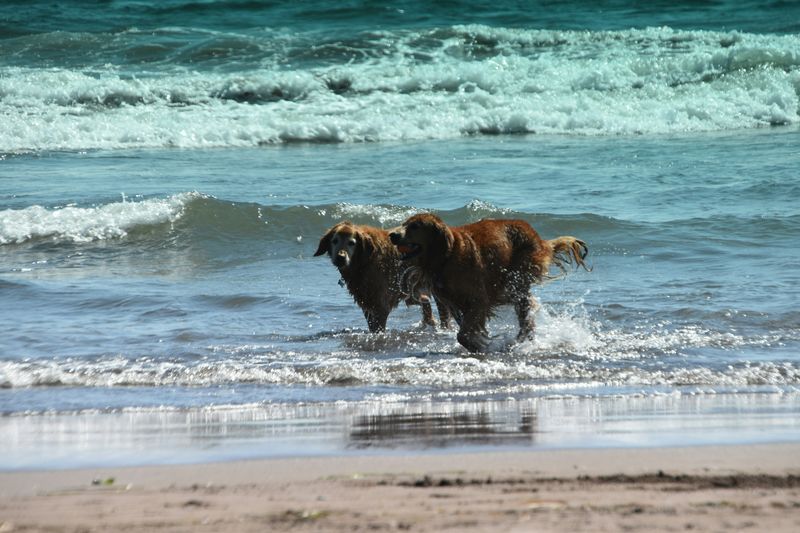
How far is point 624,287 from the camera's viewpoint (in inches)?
398

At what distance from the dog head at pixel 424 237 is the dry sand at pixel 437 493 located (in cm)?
323

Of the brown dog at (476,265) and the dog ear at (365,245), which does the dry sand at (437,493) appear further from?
the dog ear at (365,245)

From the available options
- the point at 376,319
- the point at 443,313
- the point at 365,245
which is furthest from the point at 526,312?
the point at 365,245

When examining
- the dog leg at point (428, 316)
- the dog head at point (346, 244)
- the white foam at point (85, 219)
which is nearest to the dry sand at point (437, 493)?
the dog head at point (346, 244)

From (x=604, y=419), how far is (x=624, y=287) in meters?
4.46

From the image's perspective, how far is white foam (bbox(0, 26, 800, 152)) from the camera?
21.3m

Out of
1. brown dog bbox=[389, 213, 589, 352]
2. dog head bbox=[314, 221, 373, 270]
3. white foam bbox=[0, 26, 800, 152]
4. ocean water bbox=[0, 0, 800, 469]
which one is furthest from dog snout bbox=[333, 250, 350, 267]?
white foam bbox=[0, 26, 800, 152]

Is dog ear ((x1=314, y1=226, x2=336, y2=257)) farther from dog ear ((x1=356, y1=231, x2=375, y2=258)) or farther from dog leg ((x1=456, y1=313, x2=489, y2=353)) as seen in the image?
dog leg ((x1=456, y1=313, x2=489, y2=353))

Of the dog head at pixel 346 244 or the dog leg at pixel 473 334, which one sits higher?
the dog head at pixel 346 244

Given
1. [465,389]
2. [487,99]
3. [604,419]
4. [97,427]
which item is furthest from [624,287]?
[487,99]

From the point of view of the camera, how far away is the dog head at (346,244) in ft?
29.3

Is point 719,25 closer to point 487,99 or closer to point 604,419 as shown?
point 487,99

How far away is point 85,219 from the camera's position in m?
13.4

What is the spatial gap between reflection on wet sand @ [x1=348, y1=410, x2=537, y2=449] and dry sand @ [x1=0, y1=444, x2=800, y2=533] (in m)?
0.31
